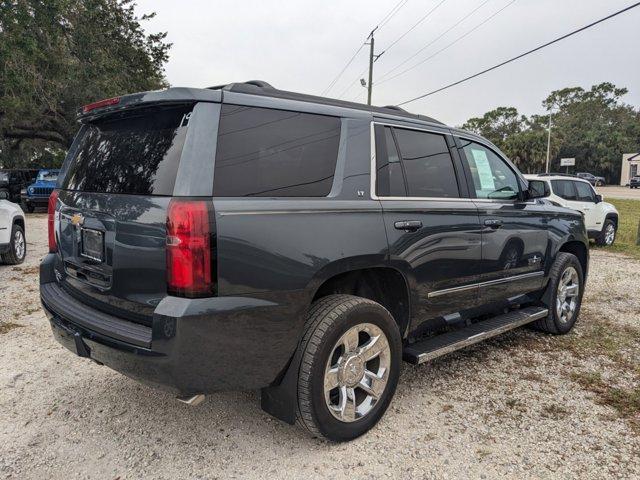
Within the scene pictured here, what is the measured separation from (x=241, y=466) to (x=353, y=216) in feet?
4.90

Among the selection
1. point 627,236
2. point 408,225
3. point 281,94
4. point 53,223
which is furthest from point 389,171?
point 627,236

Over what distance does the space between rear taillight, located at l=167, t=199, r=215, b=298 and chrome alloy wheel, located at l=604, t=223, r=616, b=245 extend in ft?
38.8

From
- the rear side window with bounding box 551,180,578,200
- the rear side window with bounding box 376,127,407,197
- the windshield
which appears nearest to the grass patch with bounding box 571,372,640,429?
the rear side window with bounding box 376,127,407,197

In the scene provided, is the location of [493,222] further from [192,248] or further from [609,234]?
[609,234]

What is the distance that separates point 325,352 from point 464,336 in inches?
54.0

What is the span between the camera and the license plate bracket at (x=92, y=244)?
2570mm

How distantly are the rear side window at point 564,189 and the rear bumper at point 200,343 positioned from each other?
10218 mm

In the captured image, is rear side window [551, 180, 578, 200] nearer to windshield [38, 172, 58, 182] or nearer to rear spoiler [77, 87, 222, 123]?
rear spoiler [77, 87, 222, 123]

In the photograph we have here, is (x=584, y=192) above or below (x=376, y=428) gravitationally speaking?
above

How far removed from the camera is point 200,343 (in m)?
2.21

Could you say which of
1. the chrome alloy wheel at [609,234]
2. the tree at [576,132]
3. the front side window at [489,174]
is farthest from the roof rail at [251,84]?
the tree at [576,132]

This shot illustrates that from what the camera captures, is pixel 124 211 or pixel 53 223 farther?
pixel 53 223

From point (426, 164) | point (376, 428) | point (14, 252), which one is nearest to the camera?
point (376, 428)

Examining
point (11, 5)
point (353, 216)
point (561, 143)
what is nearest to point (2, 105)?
point (11, 5)
